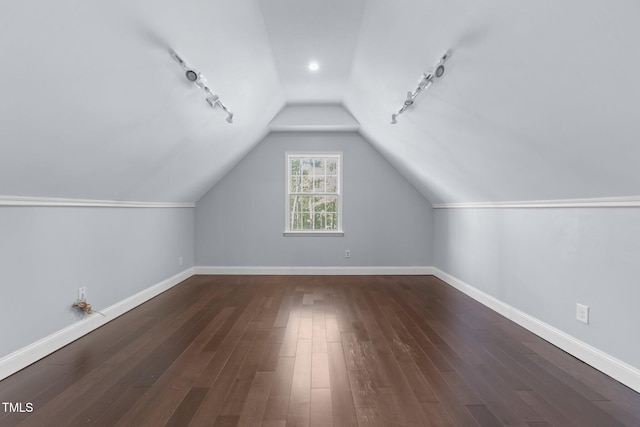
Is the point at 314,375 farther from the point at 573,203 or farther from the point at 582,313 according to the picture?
the point at 573,203

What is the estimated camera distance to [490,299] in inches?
147

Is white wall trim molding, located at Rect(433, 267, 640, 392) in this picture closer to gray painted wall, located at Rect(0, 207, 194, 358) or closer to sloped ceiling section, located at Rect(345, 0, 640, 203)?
sloped ceiling section, located at Rect(345, 0, 640, 203)

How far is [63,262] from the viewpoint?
106 inches

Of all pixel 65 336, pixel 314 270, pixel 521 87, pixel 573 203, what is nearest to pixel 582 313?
pixel 573 203

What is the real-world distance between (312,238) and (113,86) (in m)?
3.91

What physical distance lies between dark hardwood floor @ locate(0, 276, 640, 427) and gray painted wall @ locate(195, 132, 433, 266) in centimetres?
196

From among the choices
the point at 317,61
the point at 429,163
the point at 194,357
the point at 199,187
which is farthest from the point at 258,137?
the point at 194,357

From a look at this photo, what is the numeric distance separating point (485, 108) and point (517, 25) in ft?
2.52

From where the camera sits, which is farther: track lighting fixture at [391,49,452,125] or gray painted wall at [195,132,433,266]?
gray painted wall at [195,132,433,266]

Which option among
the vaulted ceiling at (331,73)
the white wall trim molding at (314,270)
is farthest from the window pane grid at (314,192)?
the vaulted ceiling at (331,73)

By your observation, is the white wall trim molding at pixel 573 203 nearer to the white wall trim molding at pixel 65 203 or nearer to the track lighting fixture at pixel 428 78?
the track lighting fixture at pixel 428 78

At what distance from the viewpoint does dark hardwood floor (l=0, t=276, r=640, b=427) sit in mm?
1796

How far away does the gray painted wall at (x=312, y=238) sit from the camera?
18.2ft

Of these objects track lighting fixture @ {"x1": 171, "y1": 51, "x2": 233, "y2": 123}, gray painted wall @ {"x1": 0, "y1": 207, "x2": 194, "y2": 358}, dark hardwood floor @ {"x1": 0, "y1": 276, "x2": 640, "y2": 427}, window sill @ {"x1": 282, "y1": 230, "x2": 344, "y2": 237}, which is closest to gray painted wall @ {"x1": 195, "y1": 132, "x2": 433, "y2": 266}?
window sill @ {"x1": 282, "y1": 230, "x2": 344, "y2": 237}
